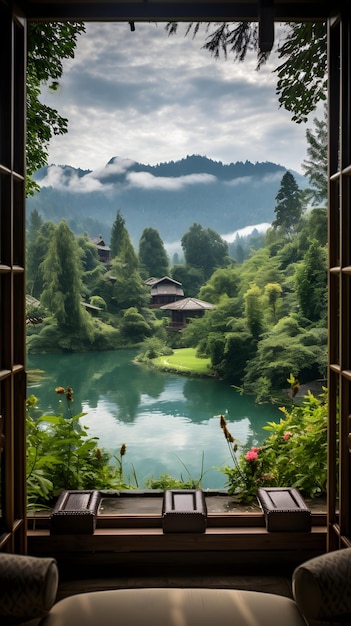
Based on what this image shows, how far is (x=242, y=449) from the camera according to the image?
5688mm

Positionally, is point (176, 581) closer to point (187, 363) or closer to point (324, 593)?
point (324, 593)

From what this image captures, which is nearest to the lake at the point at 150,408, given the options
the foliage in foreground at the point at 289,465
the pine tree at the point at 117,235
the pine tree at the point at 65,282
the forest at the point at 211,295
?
the forest at the point at 211,295

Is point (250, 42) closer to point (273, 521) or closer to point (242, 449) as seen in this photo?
point (273, 521)

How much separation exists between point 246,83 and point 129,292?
10.8ft

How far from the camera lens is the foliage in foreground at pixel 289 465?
2104mm

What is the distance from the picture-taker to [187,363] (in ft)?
22.0

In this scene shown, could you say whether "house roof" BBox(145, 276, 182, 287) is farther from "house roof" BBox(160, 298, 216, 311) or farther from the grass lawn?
the grass lawn

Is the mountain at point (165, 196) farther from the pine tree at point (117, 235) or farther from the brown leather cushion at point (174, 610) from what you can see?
the brown leather cushion at point (174, 610)

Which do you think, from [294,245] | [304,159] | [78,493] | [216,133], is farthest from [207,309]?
[78,493]

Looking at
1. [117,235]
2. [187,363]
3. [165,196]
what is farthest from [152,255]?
[165,196]

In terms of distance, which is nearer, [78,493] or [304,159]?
[78,493]

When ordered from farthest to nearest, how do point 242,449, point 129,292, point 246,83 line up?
point 246,83, point 129,292, point 242,449

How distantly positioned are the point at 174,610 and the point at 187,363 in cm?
567

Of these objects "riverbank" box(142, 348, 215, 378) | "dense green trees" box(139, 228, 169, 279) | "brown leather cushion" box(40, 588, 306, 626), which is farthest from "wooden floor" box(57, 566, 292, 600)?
"riverbank" box(142, 348, 215, 378)
